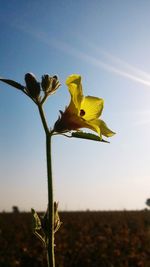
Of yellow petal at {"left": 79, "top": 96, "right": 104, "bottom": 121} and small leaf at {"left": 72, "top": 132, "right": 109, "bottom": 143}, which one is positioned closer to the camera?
small leaf at {"left": 72, "top": 132, "right": 109, "bottom": 143}

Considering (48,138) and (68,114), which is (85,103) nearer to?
(68,114)

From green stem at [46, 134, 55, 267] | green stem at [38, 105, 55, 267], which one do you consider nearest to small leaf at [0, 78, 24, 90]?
green stem at [38, 105, 55, 267]

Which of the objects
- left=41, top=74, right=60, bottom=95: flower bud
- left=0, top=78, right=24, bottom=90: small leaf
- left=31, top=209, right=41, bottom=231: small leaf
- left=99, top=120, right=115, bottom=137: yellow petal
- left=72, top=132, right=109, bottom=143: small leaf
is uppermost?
left=41, top=74, right=60, bottom=95: flower bud

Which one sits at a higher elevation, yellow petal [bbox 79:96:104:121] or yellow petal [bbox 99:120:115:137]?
yellow petal [bbox 79:96:104:121]

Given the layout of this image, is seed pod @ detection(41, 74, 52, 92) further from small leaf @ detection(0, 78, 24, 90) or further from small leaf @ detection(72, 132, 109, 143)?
small leaf @ detection(72, 132, 109, 143)

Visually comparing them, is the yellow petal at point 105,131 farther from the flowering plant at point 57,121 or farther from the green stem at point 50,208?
the green stem at point 50,208

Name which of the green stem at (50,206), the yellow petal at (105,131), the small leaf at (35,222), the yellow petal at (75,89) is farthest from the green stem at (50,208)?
the yellow petal at (105,131)

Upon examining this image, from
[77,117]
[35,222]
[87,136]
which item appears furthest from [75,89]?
[35,222]

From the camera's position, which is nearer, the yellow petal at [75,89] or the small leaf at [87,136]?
the small leaf at [87,136]
